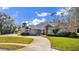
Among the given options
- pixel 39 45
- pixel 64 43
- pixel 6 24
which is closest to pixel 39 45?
pixel 39 45

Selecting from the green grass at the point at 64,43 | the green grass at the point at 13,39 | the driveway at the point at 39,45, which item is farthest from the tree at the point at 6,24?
the green grass at the point at 64,43

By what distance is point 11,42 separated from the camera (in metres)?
2.97

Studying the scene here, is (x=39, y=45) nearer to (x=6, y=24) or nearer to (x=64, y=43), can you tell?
(x=64, y=43)

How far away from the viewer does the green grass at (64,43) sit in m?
3.00

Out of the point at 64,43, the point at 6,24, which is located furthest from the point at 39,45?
the point at 6,24

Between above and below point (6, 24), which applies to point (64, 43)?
below

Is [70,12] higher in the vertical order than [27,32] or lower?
higher

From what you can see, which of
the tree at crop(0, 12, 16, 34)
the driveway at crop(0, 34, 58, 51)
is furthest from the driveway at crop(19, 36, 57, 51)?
the tree at crop(0, 12, 16, 34)

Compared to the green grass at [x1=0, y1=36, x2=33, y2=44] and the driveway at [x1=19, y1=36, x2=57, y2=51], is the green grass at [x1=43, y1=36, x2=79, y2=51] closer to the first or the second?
the driveway at [x1=19, y1=36, x2=57, y2=51]

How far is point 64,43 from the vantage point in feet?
9.85

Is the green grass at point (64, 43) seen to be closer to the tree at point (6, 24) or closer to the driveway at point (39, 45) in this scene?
the driveway at point (39, 45)
